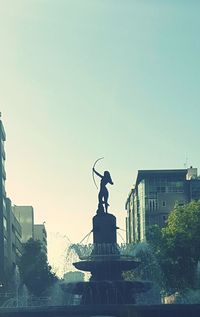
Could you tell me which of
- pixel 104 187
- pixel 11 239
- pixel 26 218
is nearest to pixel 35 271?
pixel 11 239

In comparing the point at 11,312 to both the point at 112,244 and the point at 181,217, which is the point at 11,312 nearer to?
the point at 112,244

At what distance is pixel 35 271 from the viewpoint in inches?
3595

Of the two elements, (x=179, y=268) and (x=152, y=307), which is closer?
(x=152, y=307)

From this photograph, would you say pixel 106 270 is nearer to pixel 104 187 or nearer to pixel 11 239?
pixel 104 187

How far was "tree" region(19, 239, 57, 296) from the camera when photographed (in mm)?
89625

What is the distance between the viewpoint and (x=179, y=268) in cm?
6391

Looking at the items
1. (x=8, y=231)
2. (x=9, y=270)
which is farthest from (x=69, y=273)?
Result: (x=8, y=231)

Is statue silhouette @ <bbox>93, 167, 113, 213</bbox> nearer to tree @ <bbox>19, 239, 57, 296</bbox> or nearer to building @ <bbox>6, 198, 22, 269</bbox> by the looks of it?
tree @ <bbox>19, 239, 57, 296</bbox>

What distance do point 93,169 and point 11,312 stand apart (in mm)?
12768

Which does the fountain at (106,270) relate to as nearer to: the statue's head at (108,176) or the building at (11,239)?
Answer: the statue's head at (108,176)

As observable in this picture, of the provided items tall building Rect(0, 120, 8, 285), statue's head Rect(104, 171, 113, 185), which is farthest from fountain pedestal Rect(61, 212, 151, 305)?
tall building Rect(0, 120, 8, 285)

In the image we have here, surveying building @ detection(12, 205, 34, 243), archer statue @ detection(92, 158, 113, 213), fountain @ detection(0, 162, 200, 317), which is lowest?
fountain @ detection(0, 162, 200, 317)

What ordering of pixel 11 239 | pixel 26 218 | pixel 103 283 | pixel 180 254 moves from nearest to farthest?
pixel 103 283
pixel 180 254
pixel 11 239
pixel 26 218

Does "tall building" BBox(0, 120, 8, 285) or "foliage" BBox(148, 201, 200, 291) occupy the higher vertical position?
"tall building" BBox(0, 120, 8, 285)
